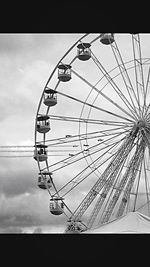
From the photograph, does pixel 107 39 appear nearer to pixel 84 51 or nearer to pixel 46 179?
pixel 84 51

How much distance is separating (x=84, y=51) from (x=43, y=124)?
152 inches

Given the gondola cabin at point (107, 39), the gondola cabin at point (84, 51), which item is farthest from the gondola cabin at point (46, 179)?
the gondola cabin at point (107, 39)

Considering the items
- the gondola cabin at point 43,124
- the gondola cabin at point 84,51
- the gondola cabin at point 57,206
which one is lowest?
the gondola cabin at point 57,206

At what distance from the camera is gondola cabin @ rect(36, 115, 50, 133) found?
19.6 m

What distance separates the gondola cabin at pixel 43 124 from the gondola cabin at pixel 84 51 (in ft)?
10.5

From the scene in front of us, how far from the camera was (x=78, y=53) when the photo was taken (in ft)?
63.6

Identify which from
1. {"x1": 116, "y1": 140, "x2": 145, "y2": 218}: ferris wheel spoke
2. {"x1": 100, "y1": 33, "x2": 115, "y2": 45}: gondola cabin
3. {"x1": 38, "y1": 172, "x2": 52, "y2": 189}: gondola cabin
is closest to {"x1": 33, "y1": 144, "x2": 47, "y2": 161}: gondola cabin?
{"x1": 38, "y1": 172, "x2": 52, "y2": 189}: gondola cabin

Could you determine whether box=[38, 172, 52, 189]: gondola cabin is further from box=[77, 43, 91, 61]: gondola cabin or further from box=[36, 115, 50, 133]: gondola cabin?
box=[77, 43, 91, 61]: gondola cabin

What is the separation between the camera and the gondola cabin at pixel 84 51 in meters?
19.1

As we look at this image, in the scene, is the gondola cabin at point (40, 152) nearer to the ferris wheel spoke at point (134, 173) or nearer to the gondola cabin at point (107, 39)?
the ferris wheel spoke at point (134, 173)

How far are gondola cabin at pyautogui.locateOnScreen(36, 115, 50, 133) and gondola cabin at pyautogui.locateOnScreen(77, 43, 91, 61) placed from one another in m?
3.21
